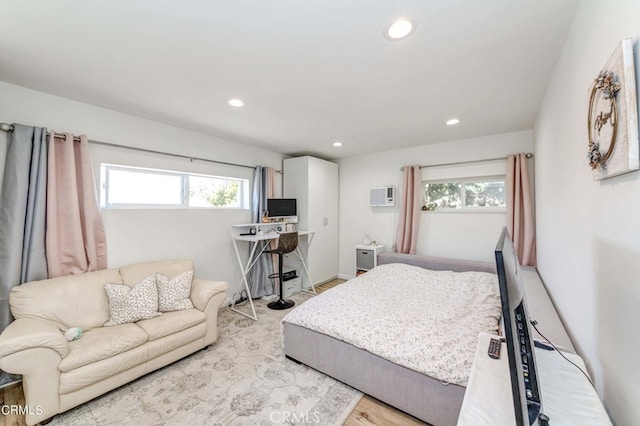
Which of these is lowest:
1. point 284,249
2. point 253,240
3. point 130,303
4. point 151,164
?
point 130,303

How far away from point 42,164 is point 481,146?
4938mm

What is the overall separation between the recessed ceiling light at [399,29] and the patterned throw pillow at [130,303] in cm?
284

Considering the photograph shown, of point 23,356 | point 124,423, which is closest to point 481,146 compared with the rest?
point 124,423

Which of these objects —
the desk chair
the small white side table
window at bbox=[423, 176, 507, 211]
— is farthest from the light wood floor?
window at bbox=[423, 176, 507, 211]

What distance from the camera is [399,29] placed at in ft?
4.74

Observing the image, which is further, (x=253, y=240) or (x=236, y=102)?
(x=253, y=240)

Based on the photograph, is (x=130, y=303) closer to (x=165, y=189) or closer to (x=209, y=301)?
(x=209, y=301)

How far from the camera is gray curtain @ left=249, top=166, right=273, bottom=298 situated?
394 cm

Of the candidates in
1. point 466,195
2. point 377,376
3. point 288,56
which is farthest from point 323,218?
point 288,56

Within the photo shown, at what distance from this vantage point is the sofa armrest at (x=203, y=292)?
2.52 m

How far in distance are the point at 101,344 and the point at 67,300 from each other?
61 centimetres

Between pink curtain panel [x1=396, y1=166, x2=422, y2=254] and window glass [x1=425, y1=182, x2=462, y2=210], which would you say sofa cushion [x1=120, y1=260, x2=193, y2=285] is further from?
window glass [x1=425, y1=182, x2=462, y2=210]

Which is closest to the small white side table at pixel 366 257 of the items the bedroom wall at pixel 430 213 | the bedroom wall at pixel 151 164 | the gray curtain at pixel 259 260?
the bedroom wall at pixel 430 213

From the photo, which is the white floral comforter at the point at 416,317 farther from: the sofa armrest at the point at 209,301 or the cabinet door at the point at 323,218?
the cabinet door at the point at 323,218
